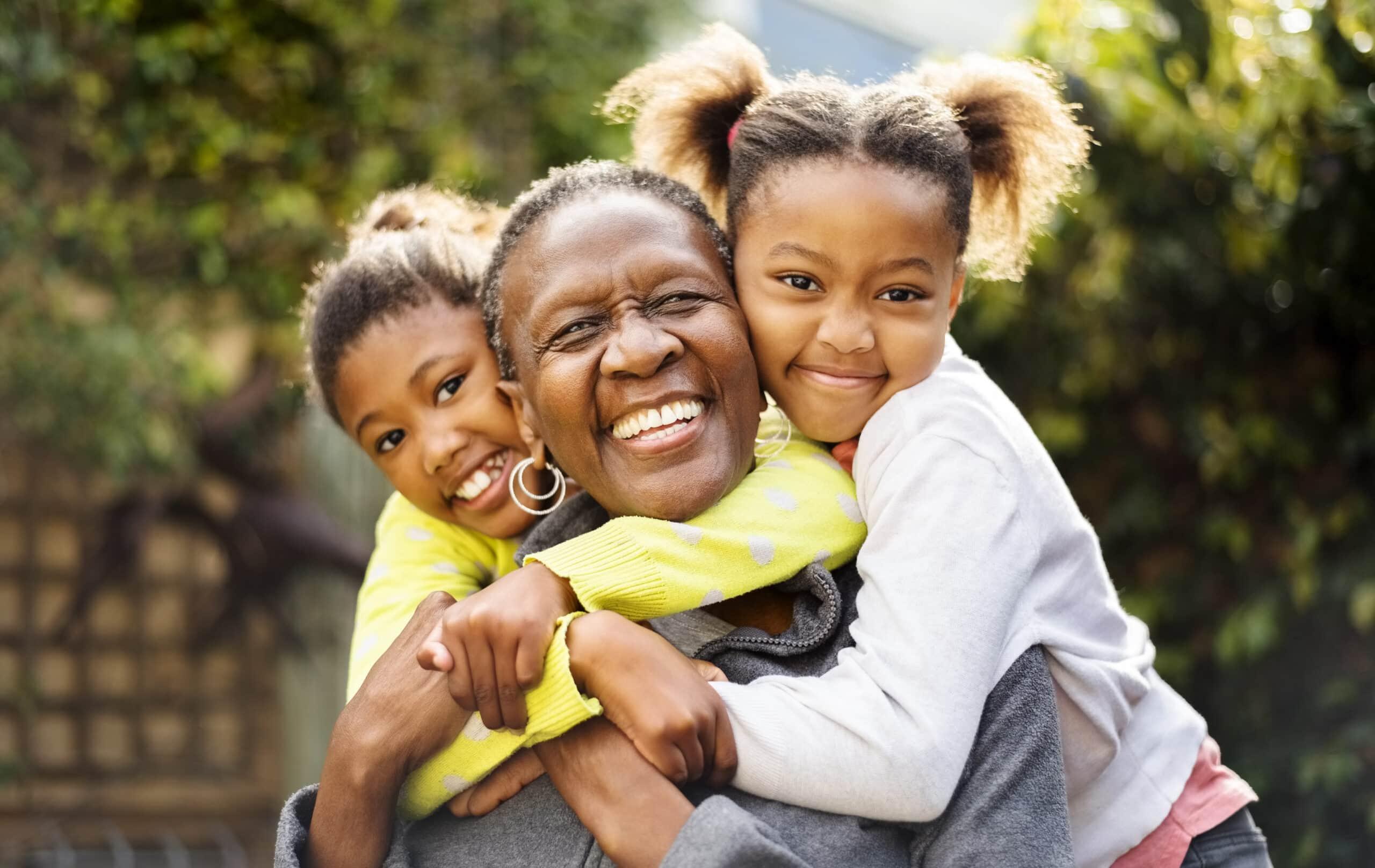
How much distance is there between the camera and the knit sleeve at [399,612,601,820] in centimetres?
175

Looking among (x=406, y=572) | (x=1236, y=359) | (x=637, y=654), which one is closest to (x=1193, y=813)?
(x=637, y=654)

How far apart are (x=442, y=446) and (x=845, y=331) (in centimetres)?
74

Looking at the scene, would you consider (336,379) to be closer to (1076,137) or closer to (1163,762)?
(1076,137)

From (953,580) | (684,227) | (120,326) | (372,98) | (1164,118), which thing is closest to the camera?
(953,580)

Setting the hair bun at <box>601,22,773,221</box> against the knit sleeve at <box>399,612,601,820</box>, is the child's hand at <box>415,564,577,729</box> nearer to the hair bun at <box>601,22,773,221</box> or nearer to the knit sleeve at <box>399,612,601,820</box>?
the knit sleeve at <box>399,612,601,820</box>

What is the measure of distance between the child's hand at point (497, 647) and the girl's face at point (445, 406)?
57cm

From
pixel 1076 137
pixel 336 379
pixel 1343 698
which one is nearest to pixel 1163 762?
pixel 1076 137

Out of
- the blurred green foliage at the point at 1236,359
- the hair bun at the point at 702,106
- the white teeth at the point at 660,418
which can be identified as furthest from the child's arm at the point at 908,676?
the blurred green foliage at the point at 1236,359

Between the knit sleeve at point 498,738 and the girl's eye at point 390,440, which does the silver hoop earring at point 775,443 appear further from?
the girl's eye at point 390,440

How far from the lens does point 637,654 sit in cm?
175

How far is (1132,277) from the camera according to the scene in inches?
184

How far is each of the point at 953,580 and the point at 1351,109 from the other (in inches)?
111

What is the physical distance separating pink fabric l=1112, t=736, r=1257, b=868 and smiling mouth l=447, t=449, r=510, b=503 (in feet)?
3.94

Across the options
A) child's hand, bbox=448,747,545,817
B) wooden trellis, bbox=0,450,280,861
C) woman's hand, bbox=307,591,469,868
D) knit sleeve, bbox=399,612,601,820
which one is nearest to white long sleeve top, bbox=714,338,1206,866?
knit sleeve, bbox=399,612,601,820
